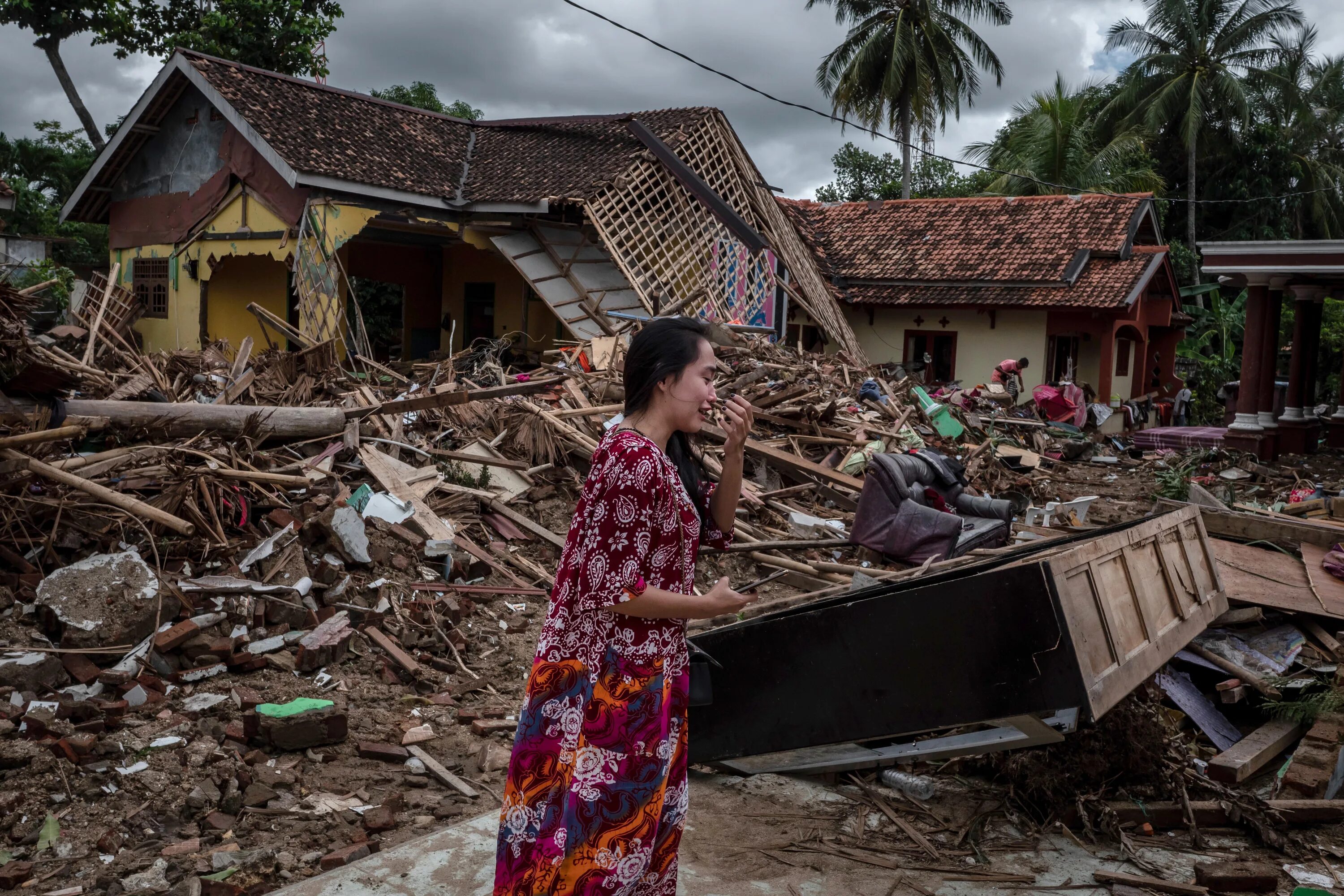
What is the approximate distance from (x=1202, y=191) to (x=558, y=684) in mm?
36888

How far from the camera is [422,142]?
17219 mm

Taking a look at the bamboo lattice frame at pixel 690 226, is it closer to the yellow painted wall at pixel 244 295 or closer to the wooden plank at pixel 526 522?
the yellow painted wall at pixel 244 295

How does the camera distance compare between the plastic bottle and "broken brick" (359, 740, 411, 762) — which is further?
"broken brick" (359, 740, 411, 762)

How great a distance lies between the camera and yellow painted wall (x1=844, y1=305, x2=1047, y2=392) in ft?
68.6

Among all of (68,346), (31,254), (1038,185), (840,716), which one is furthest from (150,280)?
(1038,185)

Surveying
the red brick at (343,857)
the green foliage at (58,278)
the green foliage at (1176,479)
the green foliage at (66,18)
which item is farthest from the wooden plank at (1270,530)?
the green foliage at (66,18)

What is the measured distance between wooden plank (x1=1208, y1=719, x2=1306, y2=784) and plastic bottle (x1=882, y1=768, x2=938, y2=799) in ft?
4.40

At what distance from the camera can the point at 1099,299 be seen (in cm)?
1975

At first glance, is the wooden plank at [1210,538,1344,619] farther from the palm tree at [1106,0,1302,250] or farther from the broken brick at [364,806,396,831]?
the palm tree at [1106,0,1302,250]

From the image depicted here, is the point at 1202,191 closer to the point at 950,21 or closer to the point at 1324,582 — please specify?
the point at 950,21

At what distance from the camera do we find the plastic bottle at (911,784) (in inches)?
164

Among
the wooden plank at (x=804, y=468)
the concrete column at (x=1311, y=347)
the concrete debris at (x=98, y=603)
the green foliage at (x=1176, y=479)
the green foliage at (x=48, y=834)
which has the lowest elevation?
the green foliage at (x=48, y=834)

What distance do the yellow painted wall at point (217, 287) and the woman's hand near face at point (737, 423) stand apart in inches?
554

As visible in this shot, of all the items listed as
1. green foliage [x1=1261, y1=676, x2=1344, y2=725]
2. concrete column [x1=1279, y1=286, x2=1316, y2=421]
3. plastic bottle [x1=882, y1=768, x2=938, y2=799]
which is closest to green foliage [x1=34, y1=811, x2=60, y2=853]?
plastic bottle [x1=882, y1=768, x2=938, y2=799]
